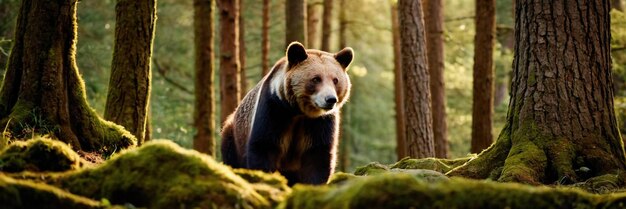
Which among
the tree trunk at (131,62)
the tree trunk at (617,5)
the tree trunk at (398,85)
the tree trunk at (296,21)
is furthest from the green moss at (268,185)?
the tree trunk at (398,85)

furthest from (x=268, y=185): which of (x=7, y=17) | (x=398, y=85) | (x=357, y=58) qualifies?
(x=357, y=58)

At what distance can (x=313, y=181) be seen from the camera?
9078mm

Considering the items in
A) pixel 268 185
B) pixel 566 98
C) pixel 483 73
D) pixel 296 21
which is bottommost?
pixel 268 185

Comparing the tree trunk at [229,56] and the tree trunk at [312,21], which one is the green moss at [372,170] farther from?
the tree trunk at [312,21]

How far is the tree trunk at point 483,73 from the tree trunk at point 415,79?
214 cm

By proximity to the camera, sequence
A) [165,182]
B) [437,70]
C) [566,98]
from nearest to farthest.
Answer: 1. [165,182]
2. [566,98]
3. [437,70]

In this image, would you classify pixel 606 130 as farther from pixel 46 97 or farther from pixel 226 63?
pixel 226 63

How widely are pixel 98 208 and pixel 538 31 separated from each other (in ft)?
18.8

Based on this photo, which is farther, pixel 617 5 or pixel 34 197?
pixel 617 5

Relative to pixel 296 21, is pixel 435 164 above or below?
below

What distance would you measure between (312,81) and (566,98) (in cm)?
282

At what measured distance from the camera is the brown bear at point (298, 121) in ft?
29.8

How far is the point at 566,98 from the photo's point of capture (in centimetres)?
861

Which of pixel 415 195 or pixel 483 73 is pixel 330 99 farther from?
pixel 483 73
